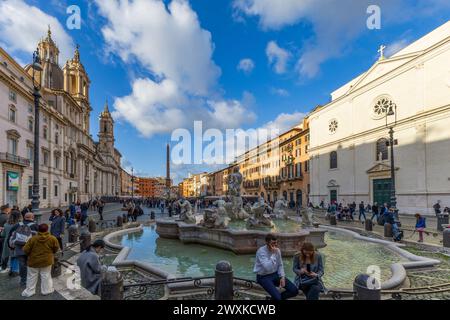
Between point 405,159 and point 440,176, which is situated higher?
point 405,159

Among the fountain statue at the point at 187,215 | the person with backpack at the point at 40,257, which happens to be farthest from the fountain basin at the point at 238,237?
the person with backpack at the point at 40,257

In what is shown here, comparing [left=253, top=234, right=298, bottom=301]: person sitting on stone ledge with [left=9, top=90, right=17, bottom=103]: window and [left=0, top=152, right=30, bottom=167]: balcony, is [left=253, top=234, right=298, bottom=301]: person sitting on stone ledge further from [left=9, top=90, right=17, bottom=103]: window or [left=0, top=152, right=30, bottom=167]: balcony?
[left=9, top=90, right=17, bottom=103]: window

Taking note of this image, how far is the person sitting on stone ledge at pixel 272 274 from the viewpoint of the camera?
4.41 m

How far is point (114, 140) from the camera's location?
9962 centimetres

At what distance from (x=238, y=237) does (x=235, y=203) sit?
625 centimetres

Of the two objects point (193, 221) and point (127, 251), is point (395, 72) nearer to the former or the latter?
point (193, 221)

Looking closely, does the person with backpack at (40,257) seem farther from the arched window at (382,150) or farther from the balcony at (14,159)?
the arched window at (382,150)

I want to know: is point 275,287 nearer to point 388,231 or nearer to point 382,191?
point 388,231

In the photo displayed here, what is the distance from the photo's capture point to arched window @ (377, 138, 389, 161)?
1141 inches

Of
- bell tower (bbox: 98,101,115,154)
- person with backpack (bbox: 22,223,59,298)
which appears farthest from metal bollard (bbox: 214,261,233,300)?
bell tower (bbox: 98,101,115,154)

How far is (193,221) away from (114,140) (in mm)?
97021

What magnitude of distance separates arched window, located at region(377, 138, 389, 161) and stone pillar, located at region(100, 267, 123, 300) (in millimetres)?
31499

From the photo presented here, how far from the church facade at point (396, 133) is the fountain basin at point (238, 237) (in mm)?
12883
